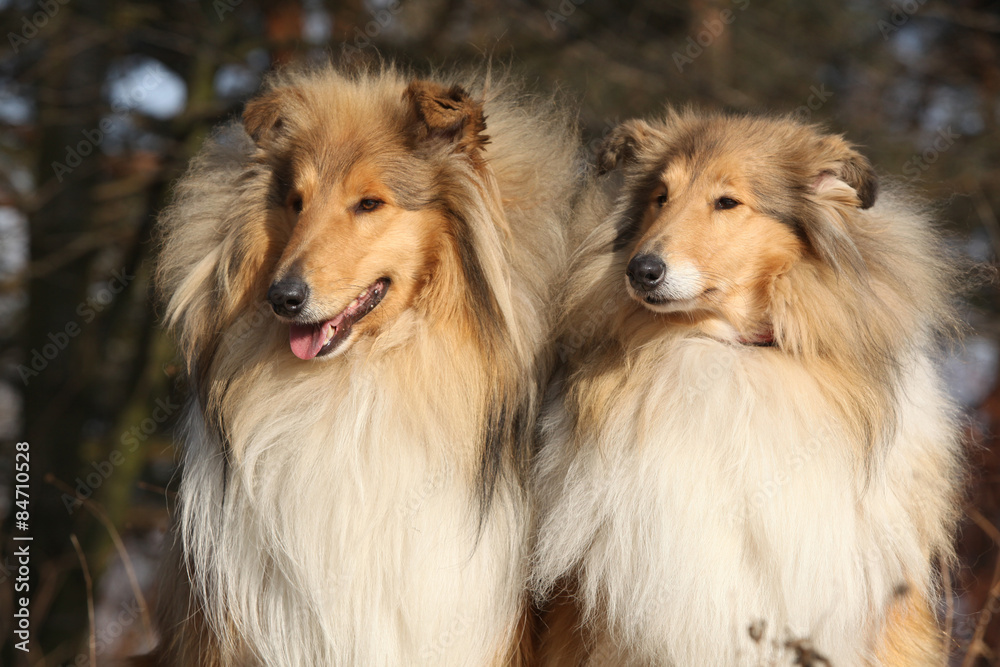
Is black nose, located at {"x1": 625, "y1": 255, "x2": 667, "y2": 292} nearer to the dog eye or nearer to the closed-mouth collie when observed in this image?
the closed-mouth collie

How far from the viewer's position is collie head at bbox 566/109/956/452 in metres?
2.83

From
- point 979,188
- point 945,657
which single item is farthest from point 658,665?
point 979,188

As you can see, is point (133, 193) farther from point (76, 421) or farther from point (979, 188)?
point (979, 188)

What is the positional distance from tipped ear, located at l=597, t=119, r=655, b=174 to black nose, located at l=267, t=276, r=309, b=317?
1210mm

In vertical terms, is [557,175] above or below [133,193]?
above

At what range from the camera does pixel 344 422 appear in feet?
9.79

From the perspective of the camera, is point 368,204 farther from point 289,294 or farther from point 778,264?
point 778,264

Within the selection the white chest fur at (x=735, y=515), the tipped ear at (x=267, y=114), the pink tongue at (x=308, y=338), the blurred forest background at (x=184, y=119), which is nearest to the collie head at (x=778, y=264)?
the white chest fur at (x=735, y=515)

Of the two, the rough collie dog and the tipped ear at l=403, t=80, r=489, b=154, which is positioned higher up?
the tipped ear at l=403, t=80, r=489, b=154

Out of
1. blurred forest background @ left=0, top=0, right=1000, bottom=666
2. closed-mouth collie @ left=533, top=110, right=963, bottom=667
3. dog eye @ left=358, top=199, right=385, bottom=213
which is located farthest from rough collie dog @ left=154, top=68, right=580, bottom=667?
blurred forest background @ left=0, top=0, right=1000, bottom=666

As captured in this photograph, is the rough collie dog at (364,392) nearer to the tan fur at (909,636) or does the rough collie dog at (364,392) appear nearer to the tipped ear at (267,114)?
the tipped ear at (267,114)

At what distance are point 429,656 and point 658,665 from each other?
2.46 ft

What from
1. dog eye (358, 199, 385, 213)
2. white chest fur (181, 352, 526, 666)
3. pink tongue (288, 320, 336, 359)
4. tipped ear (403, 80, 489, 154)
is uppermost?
tipped ear (403, 80, 489, 154)

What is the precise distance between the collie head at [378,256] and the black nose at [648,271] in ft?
1.65
